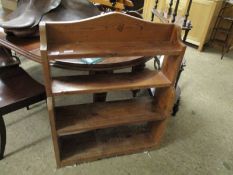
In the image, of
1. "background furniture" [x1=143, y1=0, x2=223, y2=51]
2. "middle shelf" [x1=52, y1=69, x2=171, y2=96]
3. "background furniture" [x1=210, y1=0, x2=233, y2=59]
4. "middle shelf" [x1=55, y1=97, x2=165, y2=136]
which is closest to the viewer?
"middle shelf" [x1=52, y1=69, x2=171, y2=96]

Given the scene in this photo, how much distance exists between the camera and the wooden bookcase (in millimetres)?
893

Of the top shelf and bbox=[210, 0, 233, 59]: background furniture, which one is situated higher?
the top shelf

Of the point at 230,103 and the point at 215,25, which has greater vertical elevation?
the point at 215,25

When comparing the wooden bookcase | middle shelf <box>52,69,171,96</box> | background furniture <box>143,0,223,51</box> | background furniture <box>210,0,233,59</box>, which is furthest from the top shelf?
background furniture <box>210,0,233,59</box>

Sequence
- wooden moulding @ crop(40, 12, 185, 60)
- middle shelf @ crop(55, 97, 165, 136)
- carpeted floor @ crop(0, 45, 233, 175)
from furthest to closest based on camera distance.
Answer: carpeted floor @ crop(0, 45, 233, 175) < middle shelf @ crop(55, 97, 165, 136) < wooden moulding @ crop(40, 12, 185, 60)

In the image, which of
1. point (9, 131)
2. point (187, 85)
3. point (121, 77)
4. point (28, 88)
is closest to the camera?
point (121, 77)

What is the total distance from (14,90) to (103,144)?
2.32 feet

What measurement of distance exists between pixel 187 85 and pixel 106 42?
5.20ft

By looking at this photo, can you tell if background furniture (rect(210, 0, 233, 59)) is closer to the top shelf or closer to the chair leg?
the top shelf

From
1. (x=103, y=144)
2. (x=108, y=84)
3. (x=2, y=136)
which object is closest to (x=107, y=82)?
(x=108, y=84)

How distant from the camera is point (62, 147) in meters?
1.40

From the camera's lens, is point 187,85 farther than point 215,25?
No

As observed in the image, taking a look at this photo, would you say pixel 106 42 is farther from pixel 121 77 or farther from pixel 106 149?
pixel 106 149

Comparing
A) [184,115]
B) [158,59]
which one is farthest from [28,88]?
[184,115]
